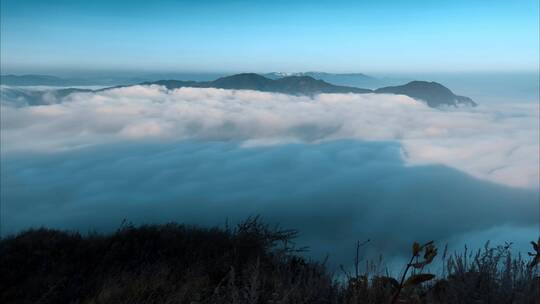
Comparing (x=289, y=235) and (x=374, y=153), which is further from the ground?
(x=289, y=235)

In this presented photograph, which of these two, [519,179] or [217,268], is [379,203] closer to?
[519,179]

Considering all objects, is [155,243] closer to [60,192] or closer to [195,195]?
[195,195]

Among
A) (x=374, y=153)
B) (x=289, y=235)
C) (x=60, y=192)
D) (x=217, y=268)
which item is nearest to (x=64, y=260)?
(x=217, y=268)

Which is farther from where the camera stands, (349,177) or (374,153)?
(374,153)

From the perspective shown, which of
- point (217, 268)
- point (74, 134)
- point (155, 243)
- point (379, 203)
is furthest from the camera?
point (74, 134)

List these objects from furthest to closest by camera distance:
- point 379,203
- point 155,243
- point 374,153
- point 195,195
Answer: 1. point 374,153
2. point 379,203
3. point 195,195
4. point 155,243

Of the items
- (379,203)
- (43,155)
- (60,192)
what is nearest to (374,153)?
(379,203)
